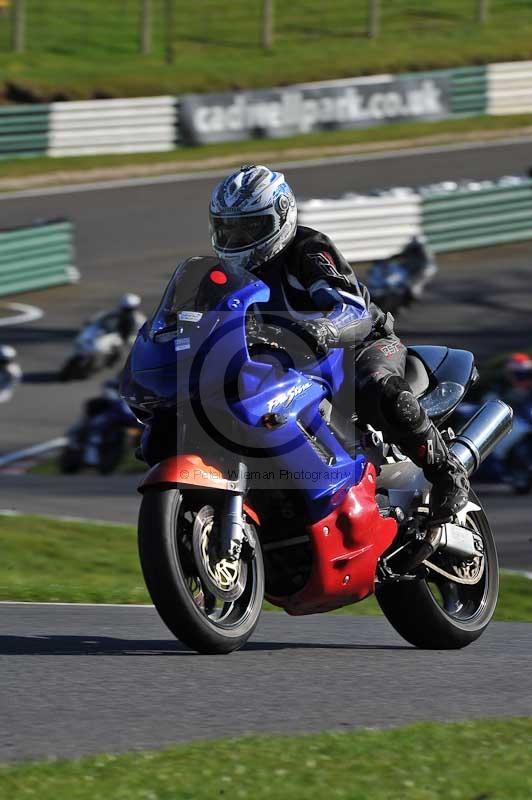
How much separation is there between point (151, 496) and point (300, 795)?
1.71 meters

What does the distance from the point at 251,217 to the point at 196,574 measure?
1.42 metres

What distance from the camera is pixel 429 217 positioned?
1039 inches

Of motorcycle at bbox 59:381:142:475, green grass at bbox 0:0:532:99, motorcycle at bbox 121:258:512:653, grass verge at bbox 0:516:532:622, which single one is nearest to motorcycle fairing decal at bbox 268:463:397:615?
motorcycle at bbox 121:258:512:653

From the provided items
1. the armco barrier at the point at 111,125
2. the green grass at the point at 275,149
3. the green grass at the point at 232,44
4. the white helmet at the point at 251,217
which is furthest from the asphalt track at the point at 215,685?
the green grass at the point at 232,44

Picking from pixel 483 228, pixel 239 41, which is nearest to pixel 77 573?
pixel 483 228

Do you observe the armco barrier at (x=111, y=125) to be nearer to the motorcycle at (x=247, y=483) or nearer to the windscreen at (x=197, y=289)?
the motorcycle at (x=247, y=483)

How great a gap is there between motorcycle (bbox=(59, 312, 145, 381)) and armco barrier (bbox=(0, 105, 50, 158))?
455 inches

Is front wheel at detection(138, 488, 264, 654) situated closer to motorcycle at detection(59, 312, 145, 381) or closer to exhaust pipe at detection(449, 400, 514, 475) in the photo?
exhaust pipe at detection(449, 400, 514, 475)

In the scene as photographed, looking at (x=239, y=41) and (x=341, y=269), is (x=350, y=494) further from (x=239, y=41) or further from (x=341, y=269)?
(x=239, y=41)

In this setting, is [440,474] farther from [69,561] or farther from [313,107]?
[313,107]

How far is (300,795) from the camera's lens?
4.14 meters

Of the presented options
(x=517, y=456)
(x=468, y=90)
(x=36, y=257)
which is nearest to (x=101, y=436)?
(x=517, y=456)

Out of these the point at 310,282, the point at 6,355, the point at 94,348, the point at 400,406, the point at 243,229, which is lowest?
the point at 94,348

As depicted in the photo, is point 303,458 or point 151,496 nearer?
point 151,496
